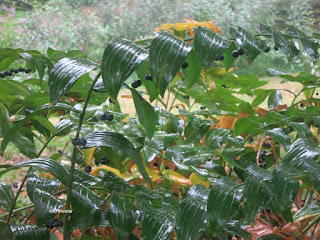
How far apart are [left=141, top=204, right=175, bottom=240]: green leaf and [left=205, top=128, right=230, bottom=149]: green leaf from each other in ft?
0.83

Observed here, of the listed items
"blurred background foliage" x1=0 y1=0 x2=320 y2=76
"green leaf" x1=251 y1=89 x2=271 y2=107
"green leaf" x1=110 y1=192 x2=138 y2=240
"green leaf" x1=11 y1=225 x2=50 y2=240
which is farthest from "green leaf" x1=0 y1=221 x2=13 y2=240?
"blurred background foliage" x1=0 y1=0 x2=320 y2=76

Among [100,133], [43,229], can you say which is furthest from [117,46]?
[43,229]

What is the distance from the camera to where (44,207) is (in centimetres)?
49

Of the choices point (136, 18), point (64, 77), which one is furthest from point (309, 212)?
point (136, 18)

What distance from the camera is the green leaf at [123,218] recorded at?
49 cm

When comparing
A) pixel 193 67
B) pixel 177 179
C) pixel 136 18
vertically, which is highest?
pixel 193 67

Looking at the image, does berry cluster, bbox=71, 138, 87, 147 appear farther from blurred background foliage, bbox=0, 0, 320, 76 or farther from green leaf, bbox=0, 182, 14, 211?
blurred background foliage, bbox=0, 0, 320, 76

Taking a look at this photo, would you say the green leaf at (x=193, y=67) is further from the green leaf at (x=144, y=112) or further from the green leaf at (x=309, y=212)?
the green leaf at (x=309, y=212)

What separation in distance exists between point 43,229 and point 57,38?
402cm

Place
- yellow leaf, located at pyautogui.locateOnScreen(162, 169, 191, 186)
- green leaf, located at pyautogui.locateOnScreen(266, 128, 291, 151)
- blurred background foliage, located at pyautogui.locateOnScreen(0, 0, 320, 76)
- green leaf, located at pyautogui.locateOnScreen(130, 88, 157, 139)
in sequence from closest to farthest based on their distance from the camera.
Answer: green leaf, located at pyautogui.locateOnScreen(130, 88, 157, 139) → green leaf, located at pyautogui.locateOnScreen(266, 128, 291, 151) → yellow leaf, located at pyautogui.locateOnScreen(162, 169, 191, 186) → blurred background foliage, located at pyautogui.locateOnScreen(0, 0, 320, 76)

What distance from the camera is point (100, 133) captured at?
0.52 metres

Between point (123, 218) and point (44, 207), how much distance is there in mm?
94

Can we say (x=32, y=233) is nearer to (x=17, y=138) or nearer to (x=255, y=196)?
(x=17, y=138)

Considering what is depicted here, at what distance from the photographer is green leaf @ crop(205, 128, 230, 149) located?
0.73m
